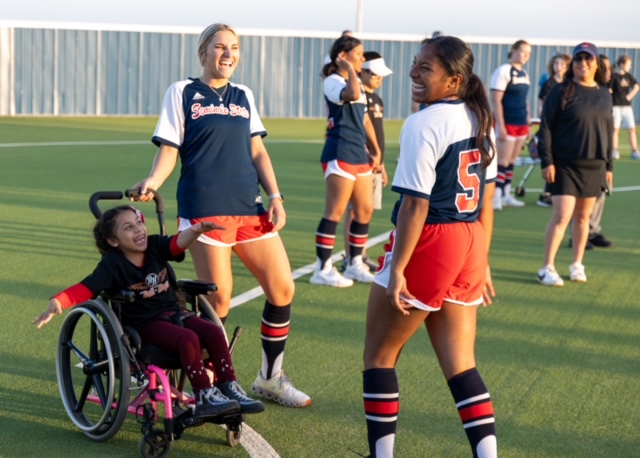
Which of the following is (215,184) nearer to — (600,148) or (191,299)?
(191,299)

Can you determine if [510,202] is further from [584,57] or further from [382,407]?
[382,407]

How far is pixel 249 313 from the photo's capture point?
294 inches

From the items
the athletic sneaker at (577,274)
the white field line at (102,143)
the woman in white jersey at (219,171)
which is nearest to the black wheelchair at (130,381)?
the woman in white jersey at (219,171)

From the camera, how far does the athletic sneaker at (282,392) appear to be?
17.7 feet

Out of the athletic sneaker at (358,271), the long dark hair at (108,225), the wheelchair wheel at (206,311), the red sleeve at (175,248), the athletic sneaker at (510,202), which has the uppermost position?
the long dark hair at (108,225)

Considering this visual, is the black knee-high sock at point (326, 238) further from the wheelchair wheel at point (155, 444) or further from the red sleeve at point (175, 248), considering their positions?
the wheelchair wheel at point (155, 444)

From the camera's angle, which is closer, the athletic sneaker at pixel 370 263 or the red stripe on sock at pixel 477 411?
the red stripe on sock at pixel 477 411

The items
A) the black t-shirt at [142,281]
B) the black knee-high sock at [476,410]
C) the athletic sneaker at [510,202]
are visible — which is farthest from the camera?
the athletic sneaker at [510,202]

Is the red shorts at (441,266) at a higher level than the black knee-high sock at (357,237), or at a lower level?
higher

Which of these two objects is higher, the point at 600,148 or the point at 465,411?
the point at 600,148

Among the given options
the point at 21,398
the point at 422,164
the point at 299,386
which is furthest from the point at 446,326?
the point at 21,398

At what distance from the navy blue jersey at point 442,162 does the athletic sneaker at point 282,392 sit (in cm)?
182

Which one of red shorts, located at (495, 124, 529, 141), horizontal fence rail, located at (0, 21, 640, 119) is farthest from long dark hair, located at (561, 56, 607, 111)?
horizontal fence rail, located at (0, 21, 640, 119)

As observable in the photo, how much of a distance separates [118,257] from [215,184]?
636 millimetres
